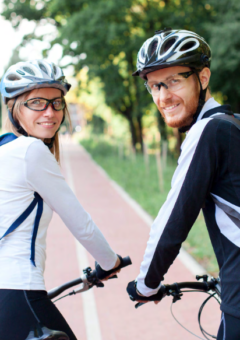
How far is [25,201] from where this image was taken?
2029 mm

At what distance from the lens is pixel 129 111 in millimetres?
29141

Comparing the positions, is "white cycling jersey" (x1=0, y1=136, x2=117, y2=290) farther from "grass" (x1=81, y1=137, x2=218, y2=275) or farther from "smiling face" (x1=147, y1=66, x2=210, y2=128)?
"grass" (x1=81, y1=137, x2=218, y2=275)

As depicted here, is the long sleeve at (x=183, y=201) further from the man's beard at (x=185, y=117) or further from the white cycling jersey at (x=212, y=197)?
the man's beard at (x=185, y=117)

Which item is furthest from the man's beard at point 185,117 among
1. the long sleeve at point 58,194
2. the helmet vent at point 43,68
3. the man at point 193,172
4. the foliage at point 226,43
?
the foliage at point 226,43

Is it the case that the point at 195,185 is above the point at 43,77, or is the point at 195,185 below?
below

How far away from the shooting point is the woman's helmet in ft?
7.68

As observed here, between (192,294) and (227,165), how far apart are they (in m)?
4.12

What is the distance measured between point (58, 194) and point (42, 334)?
0.70m

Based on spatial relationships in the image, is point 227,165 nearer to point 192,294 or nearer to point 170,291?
point 170,291

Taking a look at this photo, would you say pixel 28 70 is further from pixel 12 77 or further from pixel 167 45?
pixel 167 45

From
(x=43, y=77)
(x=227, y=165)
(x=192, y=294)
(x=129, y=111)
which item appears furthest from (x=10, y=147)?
(x=129, y=111)

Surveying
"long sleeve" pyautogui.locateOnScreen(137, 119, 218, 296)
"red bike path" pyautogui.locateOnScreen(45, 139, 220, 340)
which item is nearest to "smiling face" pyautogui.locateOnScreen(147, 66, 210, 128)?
"long sleeve" pyautogui.locateOnScreen(137, 119, 218, 296)

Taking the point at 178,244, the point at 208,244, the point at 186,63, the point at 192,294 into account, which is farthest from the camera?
the point at 208,244

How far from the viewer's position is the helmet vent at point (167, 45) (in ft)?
6.82
